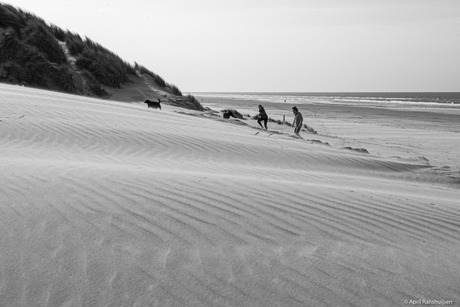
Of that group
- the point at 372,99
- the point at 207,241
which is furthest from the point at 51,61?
the point at 372,99

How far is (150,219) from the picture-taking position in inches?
134

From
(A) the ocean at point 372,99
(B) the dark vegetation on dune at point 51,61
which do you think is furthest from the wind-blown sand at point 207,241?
(A) the ocean at point 372,99

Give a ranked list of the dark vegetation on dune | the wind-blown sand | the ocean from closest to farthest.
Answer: the wind-blown sand
the dark vegetation on dune
the ocean

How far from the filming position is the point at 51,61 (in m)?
20.6

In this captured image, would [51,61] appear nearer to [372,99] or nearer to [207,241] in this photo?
[207,241]

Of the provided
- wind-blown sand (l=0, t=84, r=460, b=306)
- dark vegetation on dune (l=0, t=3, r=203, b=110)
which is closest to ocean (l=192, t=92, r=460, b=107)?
dark vegetation on dune (l=0, t=3, r=203, b=110)

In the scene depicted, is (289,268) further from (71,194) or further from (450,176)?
(450,176)

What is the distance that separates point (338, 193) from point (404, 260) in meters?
1.56

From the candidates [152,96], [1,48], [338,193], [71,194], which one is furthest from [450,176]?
[1,48]

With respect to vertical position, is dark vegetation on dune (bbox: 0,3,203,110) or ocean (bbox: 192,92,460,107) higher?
dark vegetation on dune (bbox: 0,3,203,110)

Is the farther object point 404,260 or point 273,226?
point 273,226

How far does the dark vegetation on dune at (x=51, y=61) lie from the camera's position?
1920cm

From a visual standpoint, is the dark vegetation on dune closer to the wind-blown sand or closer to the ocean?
the wind-blown sand

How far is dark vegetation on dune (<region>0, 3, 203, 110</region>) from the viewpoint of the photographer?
19203 millimetres
